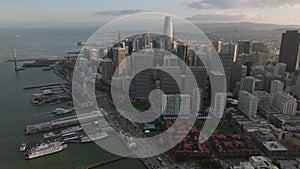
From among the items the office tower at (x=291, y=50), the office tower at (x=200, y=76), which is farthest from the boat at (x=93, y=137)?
the office tower at (x=291, y=50)

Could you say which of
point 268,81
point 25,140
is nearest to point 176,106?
point 25,140

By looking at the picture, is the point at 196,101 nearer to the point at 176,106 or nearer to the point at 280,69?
the point at 176,106

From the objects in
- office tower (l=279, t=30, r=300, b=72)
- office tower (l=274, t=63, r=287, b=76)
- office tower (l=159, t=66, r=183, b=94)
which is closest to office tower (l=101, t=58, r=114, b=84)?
office tower (l=159, t=66, r=183, b=94)

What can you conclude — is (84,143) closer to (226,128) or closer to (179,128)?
(179,128)

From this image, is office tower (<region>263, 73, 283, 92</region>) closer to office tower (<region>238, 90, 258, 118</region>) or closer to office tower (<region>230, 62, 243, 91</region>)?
office tower (<region>230, 62, 243, 91</region>)

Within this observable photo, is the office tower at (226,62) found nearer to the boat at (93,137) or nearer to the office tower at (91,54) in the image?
the boat at (93,137)

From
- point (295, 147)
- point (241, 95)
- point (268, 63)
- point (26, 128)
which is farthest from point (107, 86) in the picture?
point (268, 63)
